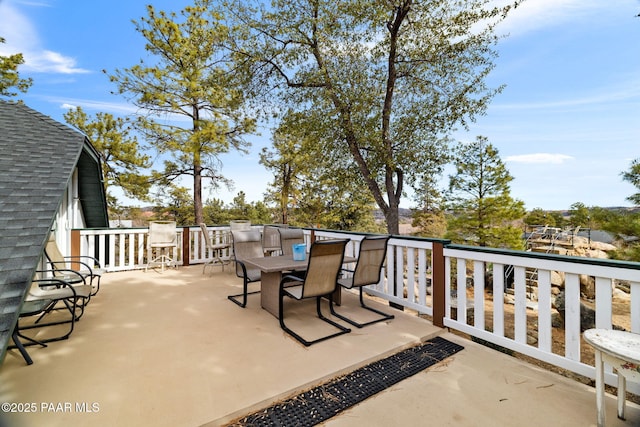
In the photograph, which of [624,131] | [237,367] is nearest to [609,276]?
[237,367]

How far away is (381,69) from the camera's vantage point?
323 inches

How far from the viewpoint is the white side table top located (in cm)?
157

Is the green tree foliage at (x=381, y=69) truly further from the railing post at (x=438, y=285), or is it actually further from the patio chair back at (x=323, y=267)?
the patio chair back at (x=323, y=267)

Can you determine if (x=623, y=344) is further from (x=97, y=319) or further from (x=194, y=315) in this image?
(x=97, y=319)

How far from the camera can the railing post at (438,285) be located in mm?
3311

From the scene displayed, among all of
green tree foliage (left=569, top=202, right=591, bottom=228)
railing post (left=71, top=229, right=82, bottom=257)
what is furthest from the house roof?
green tree foliage (left=569, top=202, right=591, bottom=228)

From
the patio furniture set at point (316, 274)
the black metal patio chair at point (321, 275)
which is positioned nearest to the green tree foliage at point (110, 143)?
the patio furniture set at point (316, 274)

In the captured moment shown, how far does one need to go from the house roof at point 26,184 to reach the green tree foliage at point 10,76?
996 centimetres

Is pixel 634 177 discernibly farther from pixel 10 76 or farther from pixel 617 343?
→ pixel 10 76

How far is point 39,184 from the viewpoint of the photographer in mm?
3355

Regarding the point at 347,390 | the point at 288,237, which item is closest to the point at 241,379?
the point at 347,390

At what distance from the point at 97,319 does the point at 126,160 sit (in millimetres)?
14844

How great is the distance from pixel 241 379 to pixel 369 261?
6.38 ft

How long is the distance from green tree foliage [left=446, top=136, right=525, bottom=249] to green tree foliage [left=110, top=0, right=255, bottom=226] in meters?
11.4
